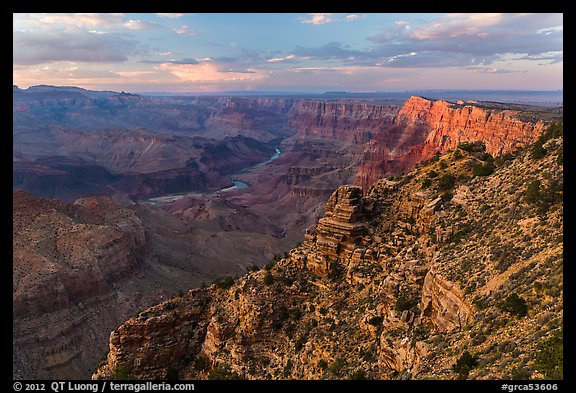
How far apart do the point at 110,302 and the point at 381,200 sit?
5269cm

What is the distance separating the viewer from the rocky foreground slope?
551 inches

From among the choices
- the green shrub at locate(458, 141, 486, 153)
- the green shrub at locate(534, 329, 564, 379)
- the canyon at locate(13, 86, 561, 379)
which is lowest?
the canyon at locate(13, 86, 561, 379)

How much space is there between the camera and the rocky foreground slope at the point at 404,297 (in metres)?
14.0

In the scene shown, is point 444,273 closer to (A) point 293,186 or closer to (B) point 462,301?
(B) point 462,301

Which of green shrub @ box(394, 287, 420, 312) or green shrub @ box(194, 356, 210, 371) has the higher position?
green shrub @ box(394, 287, 420, 312)

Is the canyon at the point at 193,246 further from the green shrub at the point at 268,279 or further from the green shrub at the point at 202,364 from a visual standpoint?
the green shrub at the point at 268,279

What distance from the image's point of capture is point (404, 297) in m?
20.2

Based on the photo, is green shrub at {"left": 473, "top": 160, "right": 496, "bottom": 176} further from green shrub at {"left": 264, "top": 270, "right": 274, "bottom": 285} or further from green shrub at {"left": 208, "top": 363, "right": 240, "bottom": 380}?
green shrub at {"left": 208, "top": 363, "right": 240, "bottom": 380}

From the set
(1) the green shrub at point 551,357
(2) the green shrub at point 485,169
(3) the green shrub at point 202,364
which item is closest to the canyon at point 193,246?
(3) the green shrub at point 202,364

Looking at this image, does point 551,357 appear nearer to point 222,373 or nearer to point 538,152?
point 538,152

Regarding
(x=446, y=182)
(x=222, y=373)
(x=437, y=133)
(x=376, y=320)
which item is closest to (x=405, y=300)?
(x=376, y=320)

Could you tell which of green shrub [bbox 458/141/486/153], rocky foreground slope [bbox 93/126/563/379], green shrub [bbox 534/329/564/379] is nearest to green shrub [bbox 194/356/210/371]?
rocky foreground slope [bbox 93/126/563/379]

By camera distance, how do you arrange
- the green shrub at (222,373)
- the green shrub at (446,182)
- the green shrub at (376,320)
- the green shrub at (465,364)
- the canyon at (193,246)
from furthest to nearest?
the green shrub at (446,182) < the canyon at (193,246) < the green shrub at (222,373) < the green shrub at (376,320) < the green shrub at (465,364)
